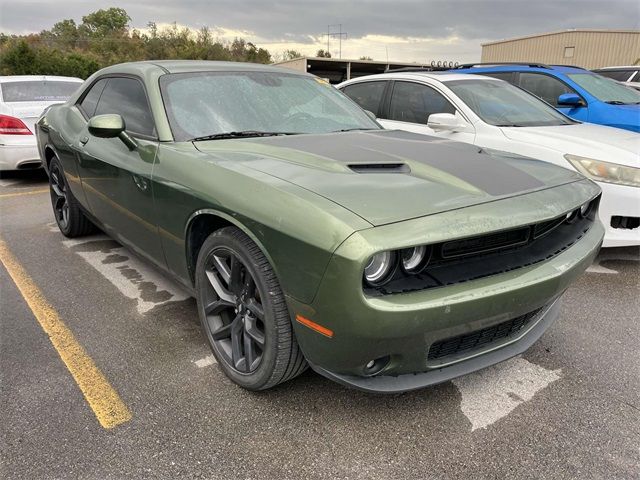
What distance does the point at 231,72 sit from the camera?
3141mm

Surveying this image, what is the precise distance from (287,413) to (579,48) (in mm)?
32066

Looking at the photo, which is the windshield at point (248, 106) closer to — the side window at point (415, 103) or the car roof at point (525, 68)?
the side window at point (415, 103)

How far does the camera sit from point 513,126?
4.42m

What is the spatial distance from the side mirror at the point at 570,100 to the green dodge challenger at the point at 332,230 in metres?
3.51

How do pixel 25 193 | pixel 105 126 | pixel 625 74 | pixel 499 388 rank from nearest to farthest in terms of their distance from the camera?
pixel 499 388 → pixel 105 126 → pixel 25 193 → pixel 625 74

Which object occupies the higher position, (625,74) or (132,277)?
(625,74)

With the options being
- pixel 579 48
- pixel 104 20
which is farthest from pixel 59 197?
pixel 104 20

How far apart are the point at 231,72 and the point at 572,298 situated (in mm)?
2719

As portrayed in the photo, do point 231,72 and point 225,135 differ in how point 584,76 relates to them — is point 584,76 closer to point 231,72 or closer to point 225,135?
point 231,72

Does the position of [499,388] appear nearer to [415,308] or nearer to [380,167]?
[415,308]

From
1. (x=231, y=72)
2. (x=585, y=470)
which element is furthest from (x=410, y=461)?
(x=231, y=72)

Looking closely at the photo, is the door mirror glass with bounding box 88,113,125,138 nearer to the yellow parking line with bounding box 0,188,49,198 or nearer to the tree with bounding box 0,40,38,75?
the yellow parking line with bounding box 0,188,49,198

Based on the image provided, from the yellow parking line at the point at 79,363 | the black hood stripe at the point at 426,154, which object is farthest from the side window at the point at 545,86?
the yellow parking line at the point at 79,363

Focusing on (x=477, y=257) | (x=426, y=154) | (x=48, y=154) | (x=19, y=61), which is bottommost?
(x=477, y=257)
